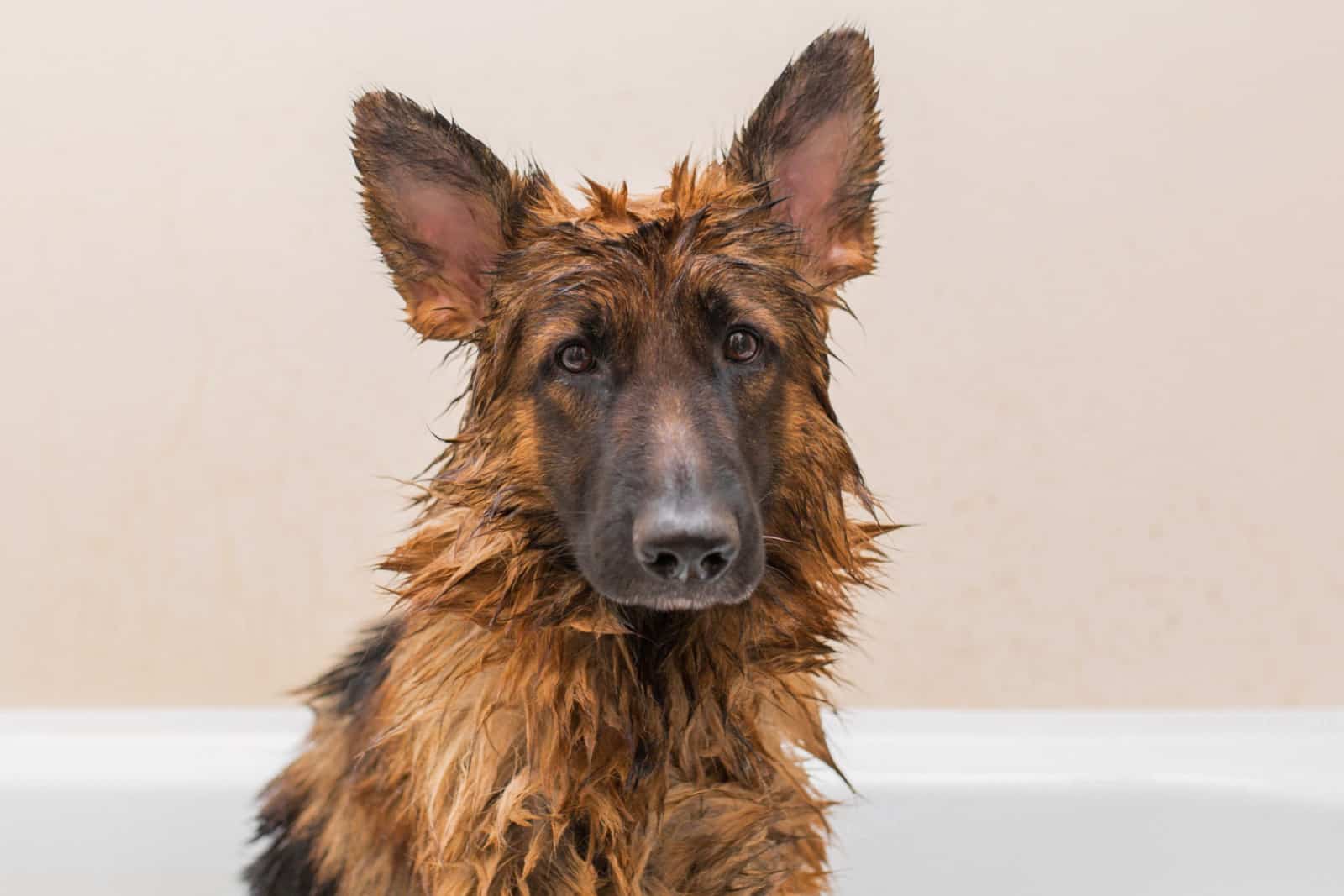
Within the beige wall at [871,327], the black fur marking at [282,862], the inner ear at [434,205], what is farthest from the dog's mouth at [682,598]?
the beige wall at [871,327]

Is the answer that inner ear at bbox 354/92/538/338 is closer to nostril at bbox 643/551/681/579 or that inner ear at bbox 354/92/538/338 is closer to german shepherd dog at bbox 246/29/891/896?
german shepherd dog at bbox 246/29/891/896

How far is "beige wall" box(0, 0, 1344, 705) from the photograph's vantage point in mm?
3043

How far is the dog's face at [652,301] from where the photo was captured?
158 cm

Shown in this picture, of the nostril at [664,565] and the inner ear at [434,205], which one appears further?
the inner ear at [434,205]

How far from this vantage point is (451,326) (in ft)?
6.12

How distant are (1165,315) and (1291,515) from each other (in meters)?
0.65

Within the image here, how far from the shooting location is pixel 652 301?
1.68 metres

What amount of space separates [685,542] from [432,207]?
0.70m

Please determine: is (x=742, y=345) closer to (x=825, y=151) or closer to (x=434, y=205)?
(x=825, y=151)

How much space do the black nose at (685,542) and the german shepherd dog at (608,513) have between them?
74 mm

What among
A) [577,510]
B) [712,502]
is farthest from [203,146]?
[712,502]

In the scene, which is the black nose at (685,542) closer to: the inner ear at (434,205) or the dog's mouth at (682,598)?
the dog's mouth at (682,598)

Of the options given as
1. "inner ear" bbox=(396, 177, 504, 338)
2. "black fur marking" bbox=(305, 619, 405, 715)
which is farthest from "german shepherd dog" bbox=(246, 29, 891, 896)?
"black fur marking" bbox=(305, 619, 405, 715)

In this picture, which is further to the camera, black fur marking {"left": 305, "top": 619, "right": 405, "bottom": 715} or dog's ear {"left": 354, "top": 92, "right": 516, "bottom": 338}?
black fur marking {"left": 305, "top": 619, "right": 405, "bottom": 715}
